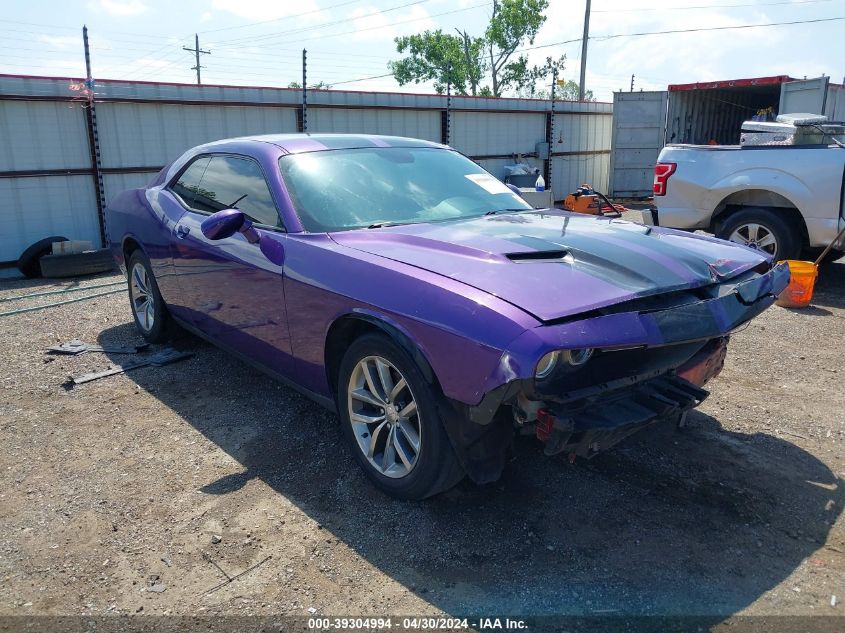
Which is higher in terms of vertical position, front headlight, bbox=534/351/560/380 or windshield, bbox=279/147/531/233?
windshield, bbox=279/147/531/233

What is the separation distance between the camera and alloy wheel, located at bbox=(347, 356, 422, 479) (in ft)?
9.93

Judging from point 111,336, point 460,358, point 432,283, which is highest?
point 432,283

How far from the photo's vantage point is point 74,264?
8.89 meters

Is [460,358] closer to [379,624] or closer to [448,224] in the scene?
[379,624]

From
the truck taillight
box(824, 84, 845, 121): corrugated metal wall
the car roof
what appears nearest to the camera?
the car roof

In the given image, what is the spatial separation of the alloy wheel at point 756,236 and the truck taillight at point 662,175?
0.91 meters

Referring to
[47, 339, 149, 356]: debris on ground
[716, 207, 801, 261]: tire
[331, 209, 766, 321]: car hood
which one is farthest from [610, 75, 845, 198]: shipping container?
[47, 339, 149, 356]: debris on ground

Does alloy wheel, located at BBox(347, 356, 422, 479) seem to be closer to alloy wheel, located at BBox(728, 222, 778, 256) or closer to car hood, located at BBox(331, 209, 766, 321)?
car hood, located at BBox(331, 209, 766, 321)

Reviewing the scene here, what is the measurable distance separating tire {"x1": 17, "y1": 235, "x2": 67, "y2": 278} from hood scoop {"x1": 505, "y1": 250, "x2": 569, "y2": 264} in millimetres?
8301

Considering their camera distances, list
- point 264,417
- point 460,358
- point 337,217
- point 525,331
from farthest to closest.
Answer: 1. point 264,417
2. point 337,217
3. point 460,358
4. point 525,331

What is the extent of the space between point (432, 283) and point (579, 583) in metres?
1.29

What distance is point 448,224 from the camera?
3674mm

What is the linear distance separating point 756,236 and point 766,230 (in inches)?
4.6

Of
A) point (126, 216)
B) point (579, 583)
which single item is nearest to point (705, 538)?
point (579, 583)
